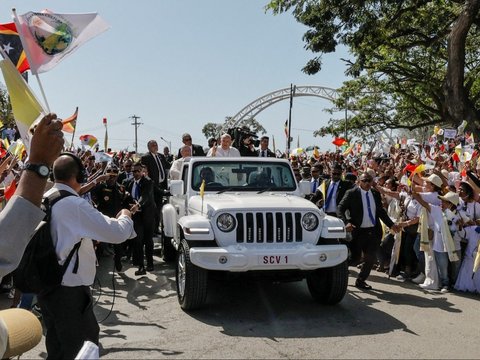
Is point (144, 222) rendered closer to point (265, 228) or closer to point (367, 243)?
point (265, 228)

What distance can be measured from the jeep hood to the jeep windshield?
0.31 meters

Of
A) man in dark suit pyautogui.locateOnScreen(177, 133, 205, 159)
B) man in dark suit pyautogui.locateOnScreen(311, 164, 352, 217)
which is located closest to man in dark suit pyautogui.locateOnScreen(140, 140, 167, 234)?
man in dark suit pyautogui.locateOnScreen(177, 133, 205, 159)

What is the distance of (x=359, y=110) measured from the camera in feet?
112

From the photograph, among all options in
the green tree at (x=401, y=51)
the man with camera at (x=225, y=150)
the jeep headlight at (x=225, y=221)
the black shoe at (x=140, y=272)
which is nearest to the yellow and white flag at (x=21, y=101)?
the jeep headlight at (x=225, y=221)

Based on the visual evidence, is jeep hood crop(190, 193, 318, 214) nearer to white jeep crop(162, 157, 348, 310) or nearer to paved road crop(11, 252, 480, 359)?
white jeep crop(162, 157, 348, 310)

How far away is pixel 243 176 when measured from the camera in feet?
25.8

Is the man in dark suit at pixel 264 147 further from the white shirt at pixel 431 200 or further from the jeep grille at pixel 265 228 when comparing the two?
the jeep grille at pixel 265 228

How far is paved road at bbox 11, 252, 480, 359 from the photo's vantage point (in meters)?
5.16

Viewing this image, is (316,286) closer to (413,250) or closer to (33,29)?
(413,250)

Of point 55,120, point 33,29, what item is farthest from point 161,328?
point 55,120

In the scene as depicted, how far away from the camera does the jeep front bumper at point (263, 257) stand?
20.0ft

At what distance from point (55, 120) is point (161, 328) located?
14.5ft

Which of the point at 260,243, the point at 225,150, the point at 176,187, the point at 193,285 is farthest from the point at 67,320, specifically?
the point at 225,150

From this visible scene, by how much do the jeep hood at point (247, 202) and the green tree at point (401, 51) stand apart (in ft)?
42.5
